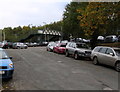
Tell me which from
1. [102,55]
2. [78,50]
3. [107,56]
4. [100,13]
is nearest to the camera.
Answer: [107,56]

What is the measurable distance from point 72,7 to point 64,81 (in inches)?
789

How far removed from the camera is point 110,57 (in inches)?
451

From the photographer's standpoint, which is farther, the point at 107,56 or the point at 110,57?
the point at 107,56

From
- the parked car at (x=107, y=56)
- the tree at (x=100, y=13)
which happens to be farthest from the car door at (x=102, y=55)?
A: the tree at (x=100, y=13)

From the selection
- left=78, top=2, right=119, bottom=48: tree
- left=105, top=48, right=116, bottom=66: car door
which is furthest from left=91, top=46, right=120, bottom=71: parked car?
left=78, top=2, right=119, bottom=48: tree

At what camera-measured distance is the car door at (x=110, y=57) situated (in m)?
11.2

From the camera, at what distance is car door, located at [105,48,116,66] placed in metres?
11.2

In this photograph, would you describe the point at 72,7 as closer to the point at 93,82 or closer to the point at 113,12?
the point at 113,12

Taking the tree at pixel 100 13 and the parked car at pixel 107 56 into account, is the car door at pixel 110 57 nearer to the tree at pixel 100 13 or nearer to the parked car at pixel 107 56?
the parked car at pixel 107 56

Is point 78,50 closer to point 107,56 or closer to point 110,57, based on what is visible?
point 107,56

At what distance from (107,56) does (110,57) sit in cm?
35

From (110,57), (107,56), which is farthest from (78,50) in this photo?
(110,57)

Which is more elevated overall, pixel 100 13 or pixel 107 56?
pixel 100 13

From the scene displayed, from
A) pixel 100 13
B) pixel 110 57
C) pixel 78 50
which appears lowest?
pixel 110 57
